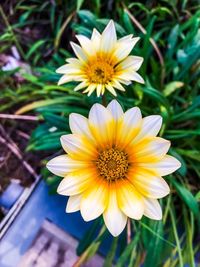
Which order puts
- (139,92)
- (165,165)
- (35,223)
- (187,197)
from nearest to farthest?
1. (165,165)
2. (187,197)
3. (139,92)
4. (35,223)

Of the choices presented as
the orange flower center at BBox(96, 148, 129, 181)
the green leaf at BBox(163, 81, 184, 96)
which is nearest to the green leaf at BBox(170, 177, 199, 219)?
the green leaf at BBox(163, 81, 184, 96)

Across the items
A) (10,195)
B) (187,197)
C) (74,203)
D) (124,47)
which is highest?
(124,47)

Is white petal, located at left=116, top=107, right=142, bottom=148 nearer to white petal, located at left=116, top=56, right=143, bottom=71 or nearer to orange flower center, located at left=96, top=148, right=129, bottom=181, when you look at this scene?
orange flower center, located at left=96, top=148, right=129, bottom=181

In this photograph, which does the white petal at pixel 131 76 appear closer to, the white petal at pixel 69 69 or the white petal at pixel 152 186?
the white petal at pixel 69 69

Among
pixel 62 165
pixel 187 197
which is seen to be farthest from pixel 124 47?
pixel 187 197

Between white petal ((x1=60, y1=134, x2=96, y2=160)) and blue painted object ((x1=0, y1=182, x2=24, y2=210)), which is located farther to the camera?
blue painted object ((x1=0, y1=182, x2=24, y2=210))

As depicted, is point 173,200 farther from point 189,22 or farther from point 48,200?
point 189,22

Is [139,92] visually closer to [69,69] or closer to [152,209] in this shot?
[69,69]

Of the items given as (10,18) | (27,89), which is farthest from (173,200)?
(10,18)
